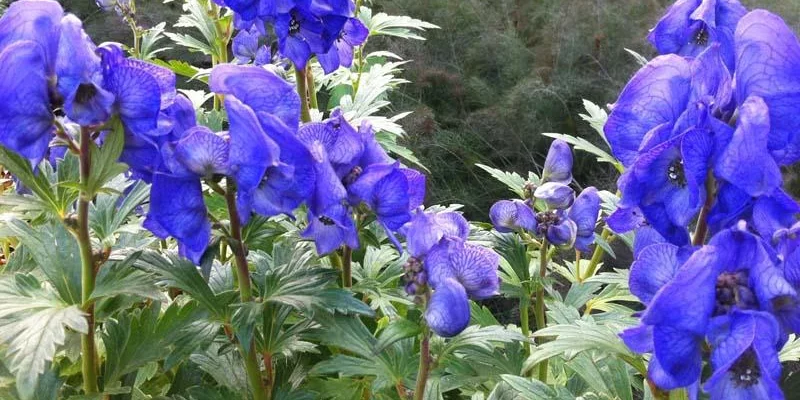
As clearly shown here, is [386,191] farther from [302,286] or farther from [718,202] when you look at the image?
[718,202]

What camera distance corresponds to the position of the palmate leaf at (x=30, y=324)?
696mm

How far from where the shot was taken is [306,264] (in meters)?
0.92

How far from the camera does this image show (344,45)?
4.54 ft

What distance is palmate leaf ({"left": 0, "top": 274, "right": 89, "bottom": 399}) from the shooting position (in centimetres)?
70

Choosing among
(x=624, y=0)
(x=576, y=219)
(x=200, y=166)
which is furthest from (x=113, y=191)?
(x=624, y=0)

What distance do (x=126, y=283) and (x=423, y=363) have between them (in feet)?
1.03

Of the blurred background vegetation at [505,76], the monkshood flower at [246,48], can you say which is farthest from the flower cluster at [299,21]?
the blurred background vegetation at [505,76]

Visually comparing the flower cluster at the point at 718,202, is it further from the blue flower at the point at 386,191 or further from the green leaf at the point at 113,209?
the green leaf at the point at 113,209

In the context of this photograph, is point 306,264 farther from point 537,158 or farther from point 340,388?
point 537,158

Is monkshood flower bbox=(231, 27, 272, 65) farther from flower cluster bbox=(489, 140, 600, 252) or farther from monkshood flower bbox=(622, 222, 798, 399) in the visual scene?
monkshood flower bbox=(622, 222, 798, 399)

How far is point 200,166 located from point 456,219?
270 mm

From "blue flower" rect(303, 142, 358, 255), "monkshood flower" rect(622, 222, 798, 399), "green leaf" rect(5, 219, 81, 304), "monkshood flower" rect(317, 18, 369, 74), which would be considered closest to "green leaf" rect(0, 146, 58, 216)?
"green leaf" rect(5, 219, 81, 304)

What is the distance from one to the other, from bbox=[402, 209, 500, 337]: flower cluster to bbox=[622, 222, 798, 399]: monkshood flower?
19 cm

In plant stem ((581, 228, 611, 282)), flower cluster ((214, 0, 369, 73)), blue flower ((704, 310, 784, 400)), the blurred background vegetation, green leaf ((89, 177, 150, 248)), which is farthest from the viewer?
the blurred background vegetation
